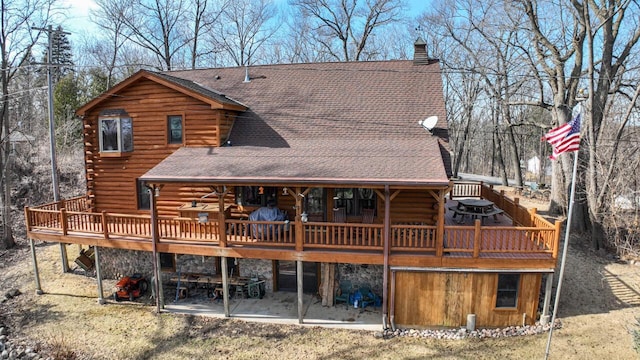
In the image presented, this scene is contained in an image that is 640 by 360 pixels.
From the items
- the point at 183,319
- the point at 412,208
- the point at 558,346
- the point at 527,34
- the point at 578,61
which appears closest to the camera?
the point at 558,346

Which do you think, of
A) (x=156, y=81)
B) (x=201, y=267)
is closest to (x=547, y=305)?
(x=201, y=267)

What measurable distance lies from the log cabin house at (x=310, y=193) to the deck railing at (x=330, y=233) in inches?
2.4

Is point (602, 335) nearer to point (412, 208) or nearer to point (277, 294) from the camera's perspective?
point (412, 208)

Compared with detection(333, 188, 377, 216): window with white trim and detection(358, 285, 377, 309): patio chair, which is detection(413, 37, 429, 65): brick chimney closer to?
detection(333, 188, 377, 216): window with white trim

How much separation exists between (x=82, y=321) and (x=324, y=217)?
25.8 ft

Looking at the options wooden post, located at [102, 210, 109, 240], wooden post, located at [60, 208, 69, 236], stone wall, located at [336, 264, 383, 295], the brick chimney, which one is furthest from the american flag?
wooden post, located at [60, 208, 69, 236]

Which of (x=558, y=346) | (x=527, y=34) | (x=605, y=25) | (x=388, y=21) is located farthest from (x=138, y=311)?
(x=388, y=21)

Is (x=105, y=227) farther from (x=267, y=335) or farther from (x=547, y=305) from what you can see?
(x=547, y=305)

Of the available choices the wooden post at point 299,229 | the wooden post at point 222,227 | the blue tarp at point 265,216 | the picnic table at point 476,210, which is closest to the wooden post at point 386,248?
the wooden post at point 299,229

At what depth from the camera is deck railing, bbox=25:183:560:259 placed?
10062mm

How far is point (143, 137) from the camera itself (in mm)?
13656

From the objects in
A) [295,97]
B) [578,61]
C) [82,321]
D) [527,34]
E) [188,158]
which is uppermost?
[527,34]

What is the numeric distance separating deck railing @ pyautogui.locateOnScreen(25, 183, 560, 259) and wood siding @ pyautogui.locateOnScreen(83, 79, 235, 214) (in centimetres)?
117

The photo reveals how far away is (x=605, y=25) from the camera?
51.3ft
